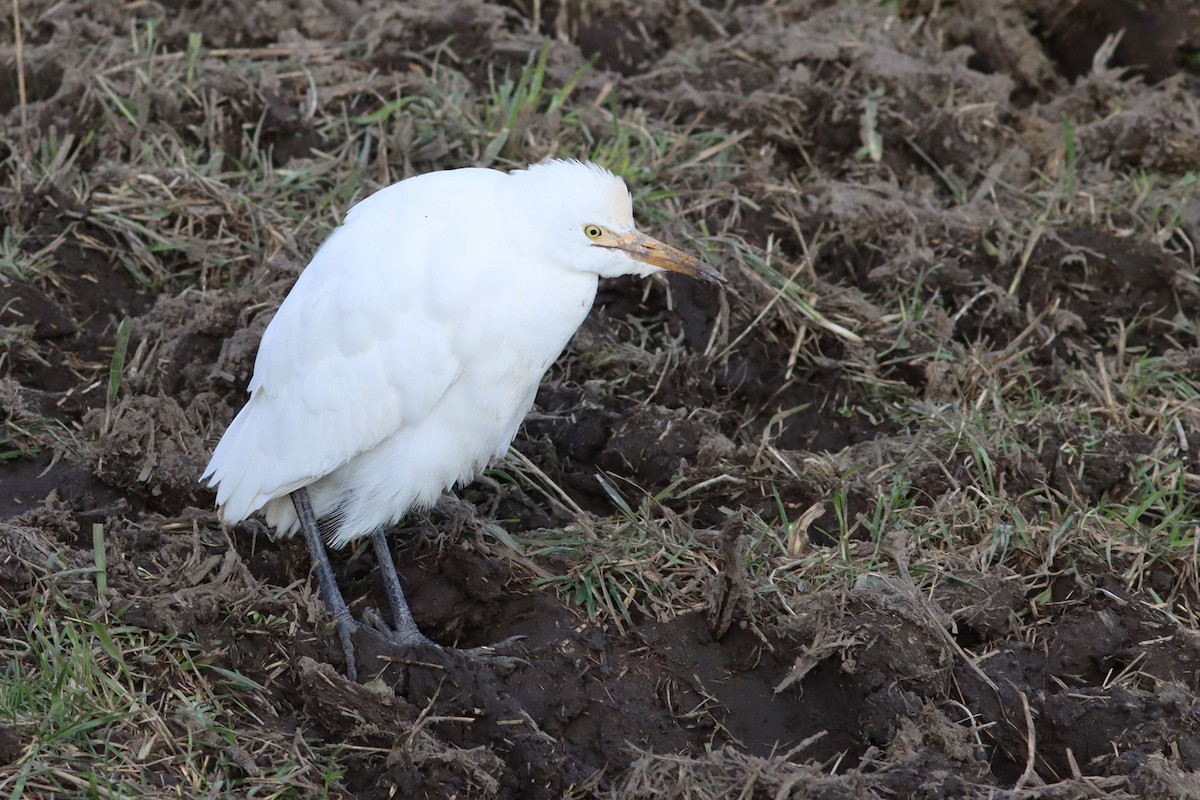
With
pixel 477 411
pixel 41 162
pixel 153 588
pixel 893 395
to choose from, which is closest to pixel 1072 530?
pixel 893 395

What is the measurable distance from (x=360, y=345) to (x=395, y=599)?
25.9 inches

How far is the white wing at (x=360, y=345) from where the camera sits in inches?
130

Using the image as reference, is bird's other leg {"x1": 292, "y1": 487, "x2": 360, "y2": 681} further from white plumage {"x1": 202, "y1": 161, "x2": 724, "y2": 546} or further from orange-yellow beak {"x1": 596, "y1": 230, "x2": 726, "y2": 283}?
orange-yellow beak {"x1": 596, "y1": 230, "x2": 726, "y2": 283}

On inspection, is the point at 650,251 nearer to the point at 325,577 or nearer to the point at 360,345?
the point at 360,345

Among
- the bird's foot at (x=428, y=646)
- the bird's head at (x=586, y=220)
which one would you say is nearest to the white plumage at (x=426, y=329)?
the bird's head at (x=586, y=220)

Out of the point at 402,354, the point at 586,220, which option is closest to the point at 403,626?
the point at 402,354

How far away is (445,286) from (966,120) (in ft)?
9.32

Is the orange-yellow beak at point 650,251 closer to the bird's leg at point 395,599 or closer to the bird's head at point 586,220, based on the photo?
the bird's head at point 586,220

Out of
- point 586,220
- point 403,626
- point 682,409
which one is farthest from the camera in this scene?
point 682,409

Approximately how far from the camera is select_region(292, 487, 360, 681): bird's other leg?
11.0 ft

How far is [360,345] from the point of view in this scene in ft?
11.1

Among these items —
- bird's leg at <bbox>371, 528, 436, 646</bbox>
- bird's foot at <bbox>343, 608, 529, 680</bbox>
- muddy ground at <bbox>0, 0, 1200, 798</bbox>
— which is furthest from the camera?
bird's leg at <bbox>371, 528, 436, 646</bbox>

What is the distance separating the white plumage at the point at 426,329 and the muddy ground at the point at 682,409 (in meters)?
0.29

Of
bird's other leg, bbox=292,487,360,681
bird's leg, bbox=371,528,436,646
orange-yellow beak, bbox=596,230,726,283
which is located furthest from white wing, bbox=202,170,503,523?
orange-yellow beak, bbox=596,230,726,283
